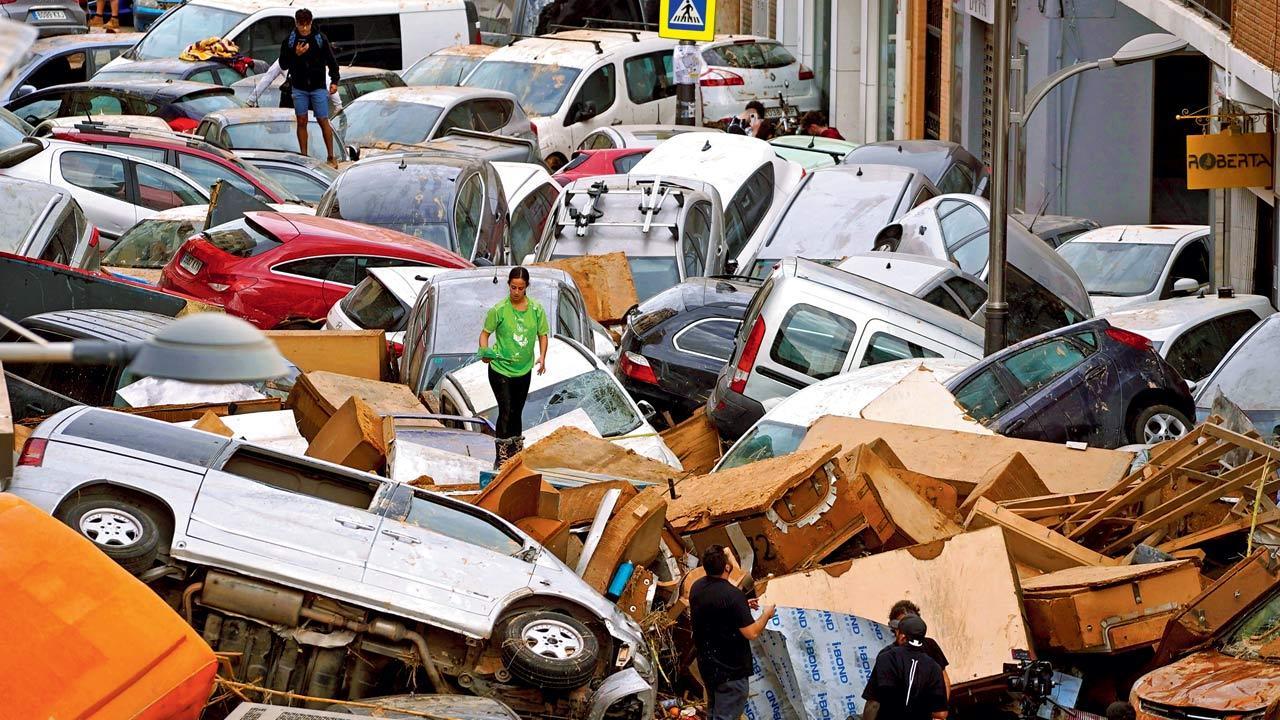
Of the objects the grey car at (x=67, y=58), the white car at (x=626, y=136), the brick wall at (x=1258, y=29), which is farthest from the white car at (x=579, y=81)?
the brick wall at (x=1258, y=29)

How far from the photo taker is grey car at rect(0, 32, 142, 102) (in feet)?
95.4

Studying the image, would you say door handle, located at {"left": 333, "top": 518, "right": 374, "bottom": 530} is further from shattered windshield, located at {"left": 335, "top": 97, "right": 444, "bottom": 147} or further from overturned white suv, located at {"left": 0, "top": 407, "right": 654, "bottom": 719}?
shattered windshield, located at {"left": 335, "top": 97, "right": 444, "bottom": 147}

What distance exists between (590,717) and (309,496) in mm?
1580

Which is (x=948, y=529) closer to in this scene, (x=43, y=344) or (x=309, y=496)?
(x=309, y=496)

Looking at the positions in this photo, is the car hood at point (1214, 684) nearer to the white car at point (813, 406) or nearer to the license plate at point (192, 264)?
the white car at point (813, 406)

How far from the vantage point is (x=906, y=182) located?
65.1 feet

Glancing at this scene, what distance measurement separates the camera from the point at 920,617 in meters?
8.33

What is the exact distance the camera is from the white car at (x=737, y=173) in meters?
20.1

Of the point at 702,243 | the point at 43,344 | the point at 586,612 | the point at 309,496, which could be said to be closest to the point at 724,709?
the point at 586,612

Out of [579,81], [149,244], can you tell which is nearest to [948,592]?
[149,244]

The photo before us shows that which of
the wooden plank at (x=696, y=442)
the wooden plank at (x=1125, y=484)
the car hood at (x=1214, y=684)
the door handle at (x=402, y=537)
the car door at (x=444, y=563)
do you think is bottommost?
the wooden plank at (x=696, y=442)

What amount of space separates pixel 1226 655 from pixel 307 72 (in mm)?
15579

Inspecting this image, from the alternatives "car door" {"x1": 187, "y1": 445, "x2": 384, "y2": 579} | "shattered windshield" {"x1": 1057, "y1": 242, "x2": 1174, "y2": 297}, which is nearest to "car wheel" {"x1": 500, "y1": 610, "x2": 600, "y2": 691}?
"car door" {"x1": 187, "y1": 445, "x2": 384, "y2": 579}

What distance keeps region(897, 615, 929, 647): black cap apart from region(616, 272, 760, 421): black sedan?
674 cm
